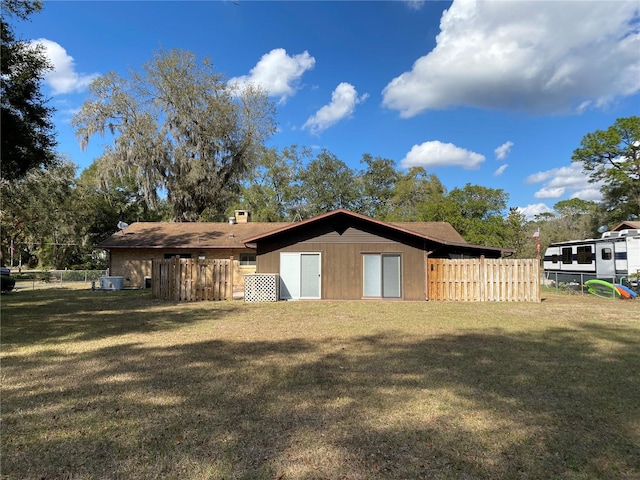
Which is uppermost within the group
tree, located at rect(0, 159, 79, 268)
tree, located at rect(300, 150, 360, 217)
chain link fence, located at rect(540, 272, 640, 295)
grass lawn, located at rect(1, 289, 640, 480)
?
tree, located at rect(300, 150, 360, 217)

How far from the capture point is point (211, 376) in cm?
520

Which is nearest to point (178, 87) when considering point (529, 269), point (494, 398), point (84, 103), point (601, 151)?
point (84, 103)

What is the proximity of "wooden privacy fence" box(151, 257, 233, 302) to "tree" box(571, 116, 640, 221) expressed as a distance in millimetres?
33653

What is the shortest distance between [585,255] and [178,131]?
80.0ft

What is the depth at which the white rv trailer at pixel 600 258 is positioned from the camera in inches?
671

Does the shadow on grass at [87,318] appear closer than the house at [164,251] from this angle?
Yes

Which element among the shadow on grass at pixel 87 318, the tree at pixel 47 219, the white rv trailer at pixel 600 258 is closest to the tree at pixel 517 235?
the white rv trailer at pixel 600 258

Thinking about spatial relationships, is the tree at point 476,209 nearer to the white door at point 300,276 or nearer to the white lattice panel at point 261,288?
the white door at point 300,276

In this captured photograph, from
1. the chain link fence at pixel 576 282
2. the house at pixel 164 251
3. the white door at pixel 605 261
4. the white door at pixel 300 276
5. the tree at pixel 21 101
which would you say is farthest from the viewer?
the house at pixel 164 251

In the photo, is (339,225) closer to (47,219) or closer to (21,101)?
(21,101)

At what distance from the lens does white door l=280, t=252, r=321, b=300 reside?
15.4 metres

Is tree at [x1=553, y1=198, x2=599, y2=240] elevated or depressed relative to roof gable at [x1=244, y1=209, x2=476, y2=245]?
elevated

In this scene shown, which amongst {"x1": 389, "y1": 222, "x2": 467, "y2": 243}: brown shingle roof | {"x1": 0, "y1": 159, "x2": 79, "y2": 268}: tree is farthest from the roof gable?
{"x1": 0, "y1": 159, "x2": 79, "y2": 268}: tree

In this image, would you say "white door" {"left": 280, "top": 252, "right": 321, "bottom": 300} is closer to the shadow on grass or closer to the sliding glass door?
the sliding glass door
